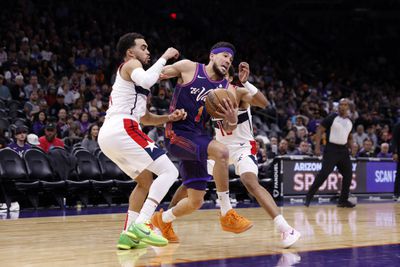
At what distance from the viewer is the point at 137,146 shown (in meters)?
6.61

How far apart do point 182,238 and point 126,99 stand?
184 cm

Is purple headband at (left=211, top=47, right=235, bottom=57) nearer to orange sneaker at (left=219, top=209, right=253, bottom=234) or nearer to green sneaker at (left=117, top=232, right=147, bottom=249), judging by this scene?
orange sneaker at (left=219, top=209, right=253, bottom=234)

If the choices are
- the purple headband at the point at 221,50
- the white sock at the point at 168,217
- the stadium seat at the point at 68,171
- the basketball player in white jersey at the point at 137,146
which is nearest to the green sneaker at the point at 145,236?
the basketball player in white jersey at the point at 137,146

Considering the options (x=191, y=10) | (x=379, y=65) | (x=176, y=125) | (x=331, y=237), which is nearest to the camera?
(x=176, y=125)

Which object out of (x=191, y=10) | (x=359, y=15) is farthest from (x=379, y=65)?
(x=191, y=10)

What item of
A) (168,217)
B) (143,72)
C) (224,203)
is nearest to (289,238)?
(224,203)

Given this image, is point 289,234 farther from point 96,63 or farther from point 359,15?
point 359,15

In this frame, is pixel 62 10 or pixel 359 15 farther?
pixel 359 15

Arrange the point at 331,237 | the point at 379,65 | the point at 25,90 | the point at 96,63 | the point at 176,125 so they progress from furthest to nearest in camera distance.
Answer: the point at 379,65 → the point at 96,63 → the point at 25,90 → the point at 331,237 → the point at 176,125

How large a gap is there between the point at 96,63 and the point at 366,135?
766 cm

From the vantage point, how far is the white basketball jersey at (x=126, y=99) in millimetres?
6754

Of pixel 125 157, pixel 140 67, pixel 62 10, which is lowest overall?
pixel 125 157

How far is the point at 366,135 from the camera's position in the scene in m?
20.3

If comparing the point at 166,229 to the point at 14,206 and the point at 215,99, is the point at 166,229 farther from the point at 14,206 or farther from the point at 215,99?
the point at 14,206
